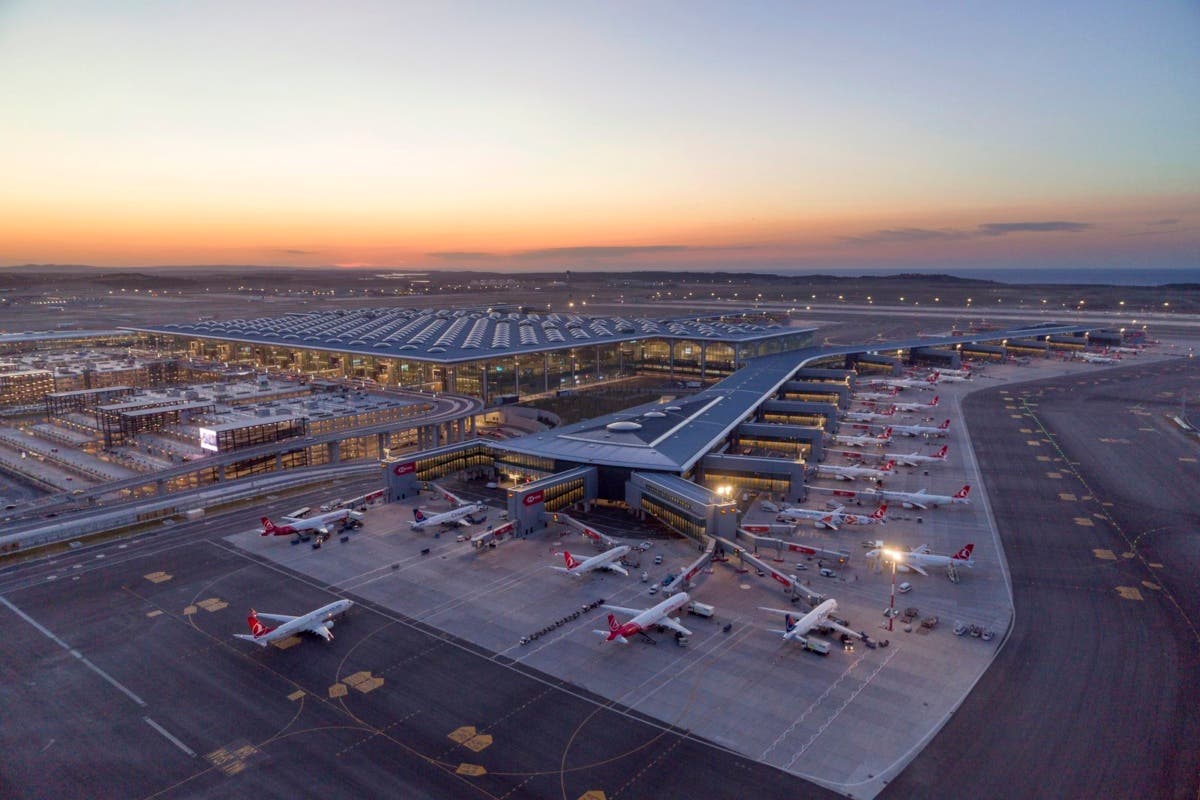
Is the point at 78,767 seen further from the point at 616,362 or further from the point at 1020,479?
the point at 616,362

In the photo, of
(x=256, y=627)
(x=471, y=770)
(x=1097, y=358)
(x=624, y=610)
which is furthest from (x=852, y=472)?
(x=1097, y=358)

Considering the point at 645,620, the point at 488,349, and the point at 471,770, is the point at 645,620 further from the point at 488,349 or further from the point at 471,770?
the point at 488,349

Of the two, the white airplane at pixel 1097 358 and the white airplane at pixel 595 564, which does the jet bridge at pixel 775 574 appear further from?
the white airplane at pixel 1097 358

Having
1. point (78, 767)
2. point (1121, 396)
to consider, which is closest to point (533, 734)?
point (78, 767)

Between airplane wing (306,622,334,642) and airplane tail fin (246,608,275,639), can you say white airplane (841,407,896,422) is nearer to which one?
airplane wing (306,622,334,642)

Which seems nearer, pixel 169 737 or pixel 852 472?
pixel 169 737
